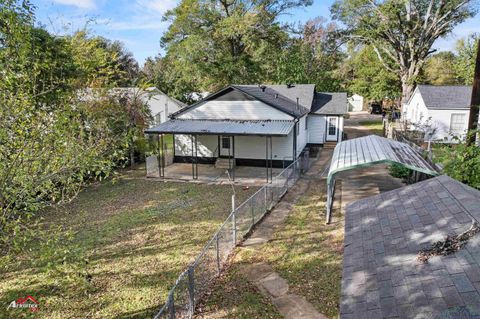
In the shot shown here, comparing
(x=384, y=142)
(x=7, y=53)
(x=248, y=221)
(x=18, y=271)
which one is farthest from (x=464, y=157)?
(x=18, y=271)

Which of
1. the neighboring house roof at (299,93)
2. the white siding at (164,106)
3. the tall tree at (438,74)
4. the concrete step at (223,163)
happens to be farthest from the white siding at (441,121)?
the white siding at (164,106)

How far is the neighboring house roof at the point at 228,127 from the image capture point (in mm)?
16734

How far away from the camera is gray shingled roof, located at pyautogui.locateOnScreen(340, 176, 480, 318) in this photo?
10.7ft

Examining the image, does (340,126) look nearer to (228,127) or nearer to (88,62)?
(228,127)

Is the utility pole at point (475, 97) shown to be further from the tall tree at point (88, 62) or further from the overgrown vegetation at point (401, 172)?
the tall tree at point (88, 62)

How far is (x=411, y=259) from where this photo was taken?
4176 millimetres

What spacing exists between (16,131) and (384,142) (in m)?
12.8

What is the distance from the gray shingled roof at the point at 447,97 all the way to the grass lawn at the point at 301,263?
17830 mm

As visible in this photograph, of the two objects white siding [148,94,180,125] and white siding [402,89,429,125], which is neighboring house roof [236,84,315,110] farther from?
white siding [148,94,180,125]

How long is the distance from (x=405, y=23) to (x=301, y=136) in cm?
2031

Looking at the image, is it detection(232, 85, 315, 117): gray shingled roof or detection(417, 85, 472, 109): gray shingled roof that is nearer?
detection(232, 85, 315, 117): gray shingled roof

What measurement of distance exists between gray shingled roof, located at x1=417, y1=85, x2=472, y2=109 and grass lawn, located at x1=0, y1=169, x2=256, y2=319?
711 inches

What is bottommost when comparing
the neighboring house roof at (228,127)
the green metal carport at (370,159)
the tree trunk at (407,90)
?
the green metal carport at (370,159)

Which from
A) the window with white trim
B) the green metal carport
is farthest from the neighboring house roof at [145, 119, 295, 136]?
the window with white trim
